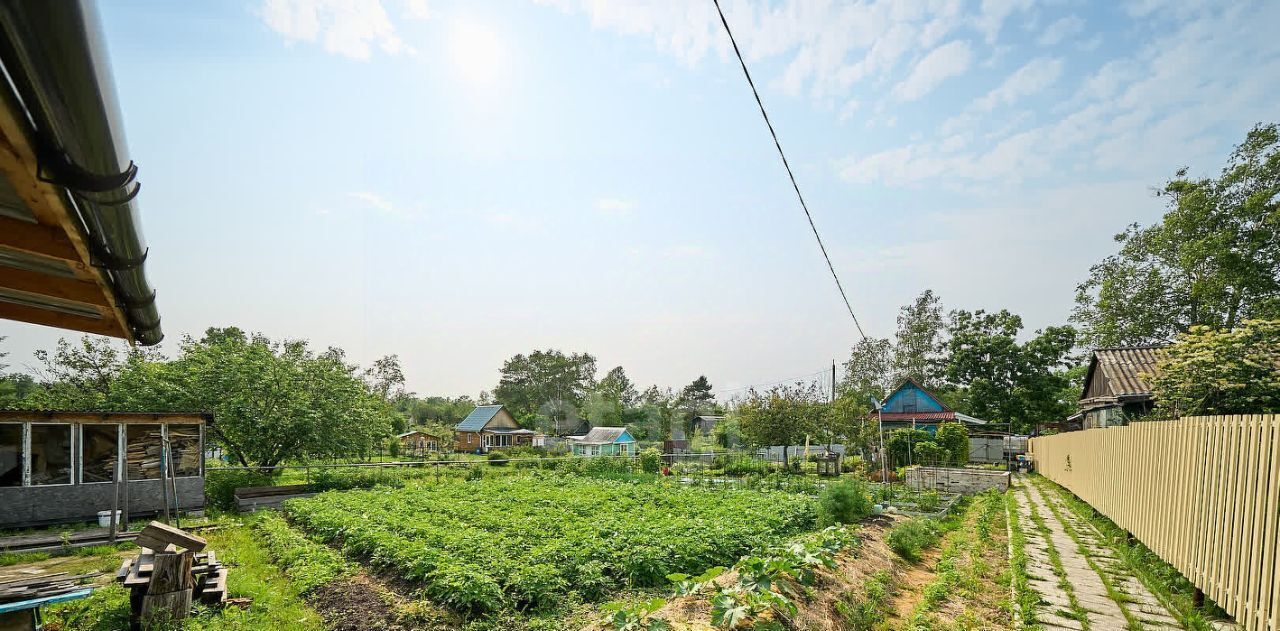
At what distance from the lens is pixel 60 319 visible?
4.76 meters

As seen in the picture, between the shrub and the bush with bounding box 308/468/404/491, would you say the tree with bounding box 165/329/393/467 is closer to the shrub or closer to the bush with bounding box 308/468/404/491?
the bush with bounding box 308/468/404/491

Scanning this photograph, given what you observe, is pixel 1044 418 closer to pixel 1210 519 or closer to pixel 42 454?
pixel 1210 519

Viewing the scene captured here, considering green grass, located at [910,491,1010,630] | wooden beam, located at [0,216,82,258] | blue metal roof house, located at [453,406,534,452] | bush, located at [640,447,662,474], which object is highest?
wooden beam, located at [0,216,82,258]

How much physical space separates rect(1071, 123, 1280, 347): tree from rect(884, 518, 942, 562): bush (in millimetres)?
16492

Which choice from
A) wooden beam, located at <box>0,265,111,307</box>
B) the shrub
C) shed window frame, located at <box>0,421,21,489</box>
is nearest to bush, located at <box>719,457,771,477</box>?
the shrub

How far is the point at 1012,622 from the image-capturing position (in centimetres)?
565

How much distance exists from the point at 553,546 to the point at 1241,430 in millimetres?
7610

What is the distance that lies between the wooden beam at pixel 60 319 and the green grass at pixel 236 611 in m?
3.35

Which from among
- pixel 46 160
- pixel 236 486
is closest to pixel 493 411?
pixel 236 486

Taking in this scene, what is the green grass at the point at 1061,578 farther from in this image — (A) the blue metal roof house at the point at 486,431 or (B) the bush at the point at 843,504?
(A) the blue metal roof house at the point at 486,431

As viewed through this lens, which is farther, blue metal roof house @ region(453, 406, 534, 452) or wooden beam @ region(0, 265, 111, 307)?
blue metal roof house @ region(453, 406, 534, 452)

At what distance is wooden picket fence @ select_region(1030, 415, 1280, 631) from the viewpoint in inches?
169

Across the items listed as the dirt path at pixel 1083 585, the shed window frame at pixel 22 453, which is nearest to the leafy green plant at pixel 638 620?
the dirt path at pixel 1083 585

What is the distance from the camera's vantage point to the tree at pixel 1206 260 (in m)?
22.4
